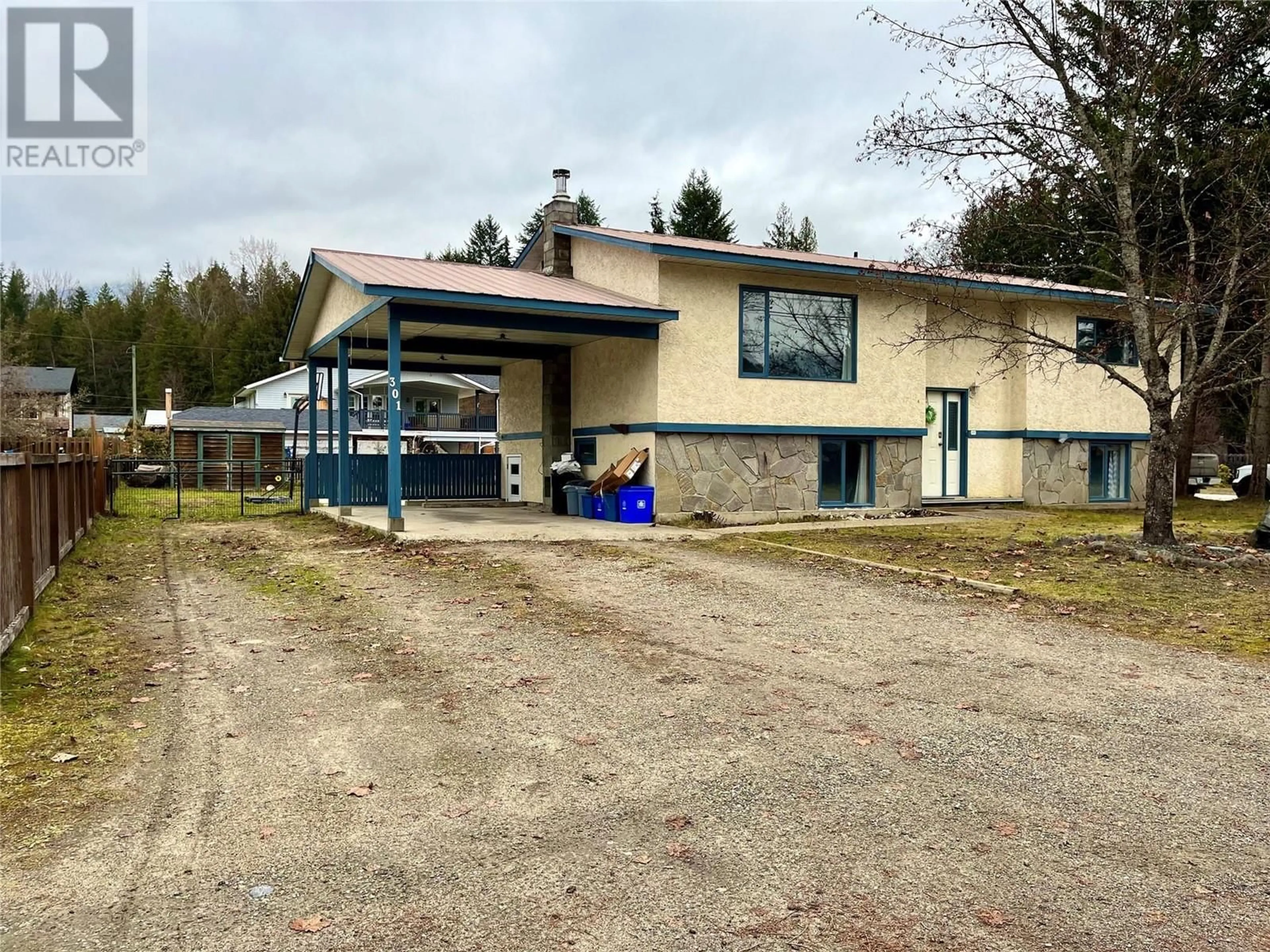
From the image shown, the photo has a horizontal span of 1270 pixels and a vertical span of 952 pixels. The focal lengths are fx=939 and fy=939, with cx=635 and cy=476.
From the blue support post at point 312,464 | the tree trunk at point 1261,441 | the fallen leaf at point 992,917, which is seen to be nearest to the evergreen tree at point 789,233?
the tree trunk at point 1261,441

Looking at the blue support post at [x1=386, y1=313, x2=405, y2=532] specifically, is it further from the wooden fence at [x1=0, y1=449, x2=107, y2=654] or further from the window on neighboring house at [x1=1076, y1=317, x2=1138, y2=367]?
the window on neighboring house at [x1=1076, y1=317, x2=1138, y2=367]

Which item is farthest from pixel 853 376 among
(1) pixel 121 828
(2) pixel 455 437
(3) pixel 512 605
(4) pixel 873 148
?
(2) pixel 455 437

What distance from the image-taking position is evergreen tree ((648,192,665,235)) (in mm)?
52125

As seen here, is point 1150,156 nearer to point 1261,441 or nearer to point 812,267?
point 812,267

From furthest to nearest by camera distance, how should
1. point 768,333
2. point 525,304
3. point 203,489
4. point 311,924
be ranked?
point 203,489 < point 768,333 < point 525,304 < point 311,924

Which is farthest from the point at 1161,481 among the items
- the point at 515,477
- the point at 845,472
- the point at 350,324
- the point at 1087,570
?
the point at 515,477

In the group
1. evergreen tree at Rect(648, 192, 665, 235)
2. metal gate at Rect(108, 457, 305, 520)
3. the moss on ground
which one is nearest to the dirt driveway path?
the moss on ground

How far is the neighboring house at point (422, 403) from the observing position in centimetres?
4438

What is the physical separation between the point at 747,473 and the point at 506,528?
441 cm

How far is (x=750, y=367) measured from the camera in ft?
54.0

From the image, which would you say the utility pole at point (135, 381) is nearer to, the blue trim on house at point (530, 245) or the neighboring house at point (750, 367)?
the blue trim on house at point (530, 245)

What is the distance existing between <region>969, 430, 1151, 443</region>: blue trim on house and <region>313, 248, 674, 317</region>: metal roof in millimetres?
8311

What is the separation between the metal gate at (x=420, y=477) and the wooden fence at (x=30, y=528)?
7489 millimetres

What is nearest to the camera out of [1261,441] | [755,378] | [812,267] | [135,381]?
[812,267]
